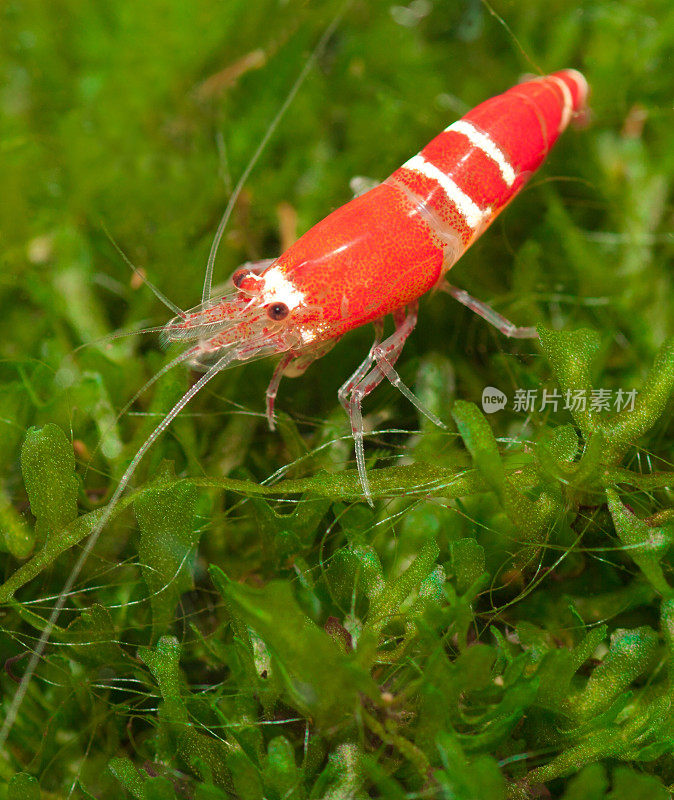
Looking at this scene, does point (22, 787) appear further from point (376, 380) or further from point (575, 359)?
point (575, 359)

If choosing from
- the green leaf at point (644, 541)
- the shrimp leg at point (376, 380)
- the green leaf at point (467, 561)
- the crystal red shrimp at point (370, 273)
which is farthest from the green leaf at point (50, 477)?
the green leaf at point (644, 541)

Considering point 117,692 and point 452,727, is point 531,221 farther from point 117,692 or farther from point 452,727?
point 117,692

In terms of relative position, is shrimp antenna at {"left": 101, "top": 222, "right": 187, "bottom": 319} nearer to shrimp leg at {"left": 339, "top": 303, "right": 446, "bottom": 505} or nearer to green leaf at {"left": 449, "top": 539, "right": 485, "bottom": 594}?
shrimp leg at {"left": 339, "top": 303, "right": 446, "bottom": 505}

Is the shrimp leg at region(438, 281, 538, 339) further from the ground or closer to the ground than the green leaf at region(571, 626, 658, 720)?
further from the ground

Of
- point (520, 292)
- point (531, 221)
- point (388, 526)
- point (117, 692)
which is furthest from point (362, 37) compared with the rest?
point (117, 692)

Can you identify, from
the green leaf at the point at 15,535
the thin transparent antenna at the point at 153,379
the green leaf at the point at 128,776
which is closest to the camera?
the green leaf at the point at 128,776

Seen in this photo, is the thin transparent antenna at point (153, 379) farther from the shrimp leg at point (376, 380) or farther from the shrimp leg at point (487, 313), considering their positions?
the shrimp leg at point (487, 313)

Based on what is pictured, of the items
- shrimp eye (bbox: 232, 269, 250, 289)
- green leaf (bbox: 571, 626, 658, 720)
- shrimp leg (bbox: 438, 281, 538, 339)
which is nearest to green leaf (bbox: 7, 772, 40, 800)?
green leaf (bbox: 571, 626, 658, 720)
